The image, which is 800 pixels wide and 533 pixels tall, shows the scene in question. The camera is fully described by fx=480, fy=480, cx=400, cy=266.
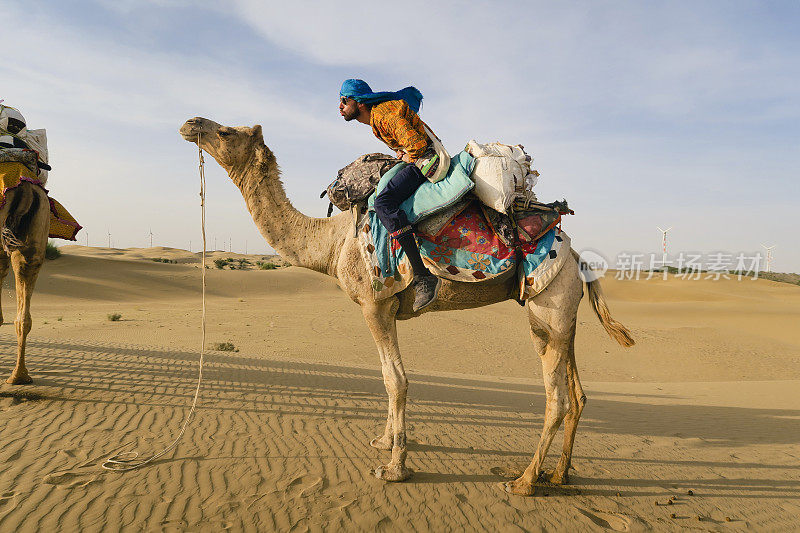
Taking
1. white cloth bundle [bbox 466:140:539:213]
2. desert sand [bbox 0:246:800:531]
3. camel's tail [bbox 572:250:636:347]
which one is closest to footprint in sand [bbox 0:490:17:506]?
desert sand [bbox 0:246:800:531]

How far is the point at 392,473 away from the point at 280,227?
2660 mm

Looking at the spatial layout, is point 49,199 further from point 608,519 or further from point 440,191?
point 608,519

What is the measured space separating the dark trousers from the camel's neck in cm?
78

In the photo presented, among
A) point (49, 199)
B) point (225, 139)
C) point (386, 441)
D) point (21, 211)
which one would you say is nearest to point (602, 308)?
point (386, 441)

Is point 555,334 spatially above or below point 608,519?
above

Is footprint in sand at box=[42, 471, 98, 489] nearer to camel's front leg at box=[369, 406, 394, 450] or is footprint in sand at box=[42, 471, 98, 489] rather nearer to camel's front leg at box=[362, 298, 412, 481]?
camel's front leg at box=[362, 298, 412, 481]

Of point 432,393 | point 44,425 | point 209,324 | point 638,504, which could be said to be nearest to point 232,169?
point 44,425

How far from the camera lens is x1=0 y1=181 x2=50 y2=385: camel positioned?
6594mm

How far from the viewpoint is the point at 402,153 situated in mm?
4613

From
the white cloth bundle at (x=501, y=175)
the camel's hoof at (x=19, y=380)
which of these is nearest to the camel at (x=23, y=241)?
the camel's hoof at (x=19, y=380)

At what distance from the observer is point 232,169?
4.95 metres

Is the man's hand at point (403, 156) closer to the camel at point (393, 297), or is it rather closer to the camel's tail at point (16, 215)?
the camel at point (393, 297)

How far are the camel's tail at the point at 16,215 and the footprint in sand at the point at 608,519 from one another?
772 centimetres

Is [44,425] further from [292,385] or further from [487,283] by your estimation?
[487,283]
